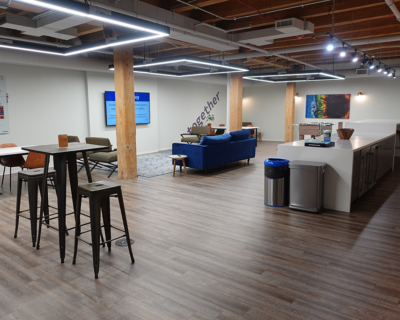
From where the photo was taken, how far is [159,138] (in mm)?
12312

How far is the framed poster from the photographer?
556 inches

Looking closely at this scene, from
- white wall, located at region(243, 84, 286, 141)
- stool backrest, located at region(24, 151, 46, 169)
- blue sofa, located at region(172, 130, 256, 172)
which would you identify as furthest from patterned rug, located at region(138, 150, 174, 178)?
white wall, located at region(243, 84, 286, 141)

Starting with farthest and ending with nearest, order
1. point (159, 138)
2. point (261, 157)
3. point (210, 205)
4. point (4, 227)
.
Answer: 1. point (159, 138)
2. point (261, 157)
3. point (210, 205)
4. point (4, 227)

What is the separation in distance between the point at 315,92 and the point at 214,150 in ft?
29.2

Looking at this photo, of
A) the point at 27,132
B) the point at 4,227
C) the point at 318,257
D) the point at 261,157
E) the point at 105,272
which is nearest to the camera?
the point at 105,272

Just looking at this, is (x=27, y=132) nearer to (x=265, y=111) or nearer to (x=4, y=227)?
(x=4, y=227)

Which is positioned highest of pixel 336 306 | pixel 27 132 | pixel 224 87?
pixel 224 87

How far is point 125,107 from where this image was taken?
713cm

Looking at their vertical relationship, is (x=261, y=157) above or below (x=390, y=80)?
below

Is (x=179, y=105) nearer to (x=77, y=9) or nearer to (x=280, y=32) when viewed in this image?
(x=280, y=32)

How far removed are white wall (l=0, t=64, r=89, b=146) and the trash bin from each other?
6.32 metres

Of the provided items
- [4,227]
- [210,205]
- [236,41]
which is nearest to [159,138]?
[236,41]

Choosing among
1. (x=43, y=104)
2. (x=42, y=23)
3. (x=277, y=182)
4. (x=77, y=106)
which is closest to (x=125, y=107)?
(x=42, y=23)

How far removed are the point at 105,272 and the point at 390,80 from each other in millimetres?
13711
